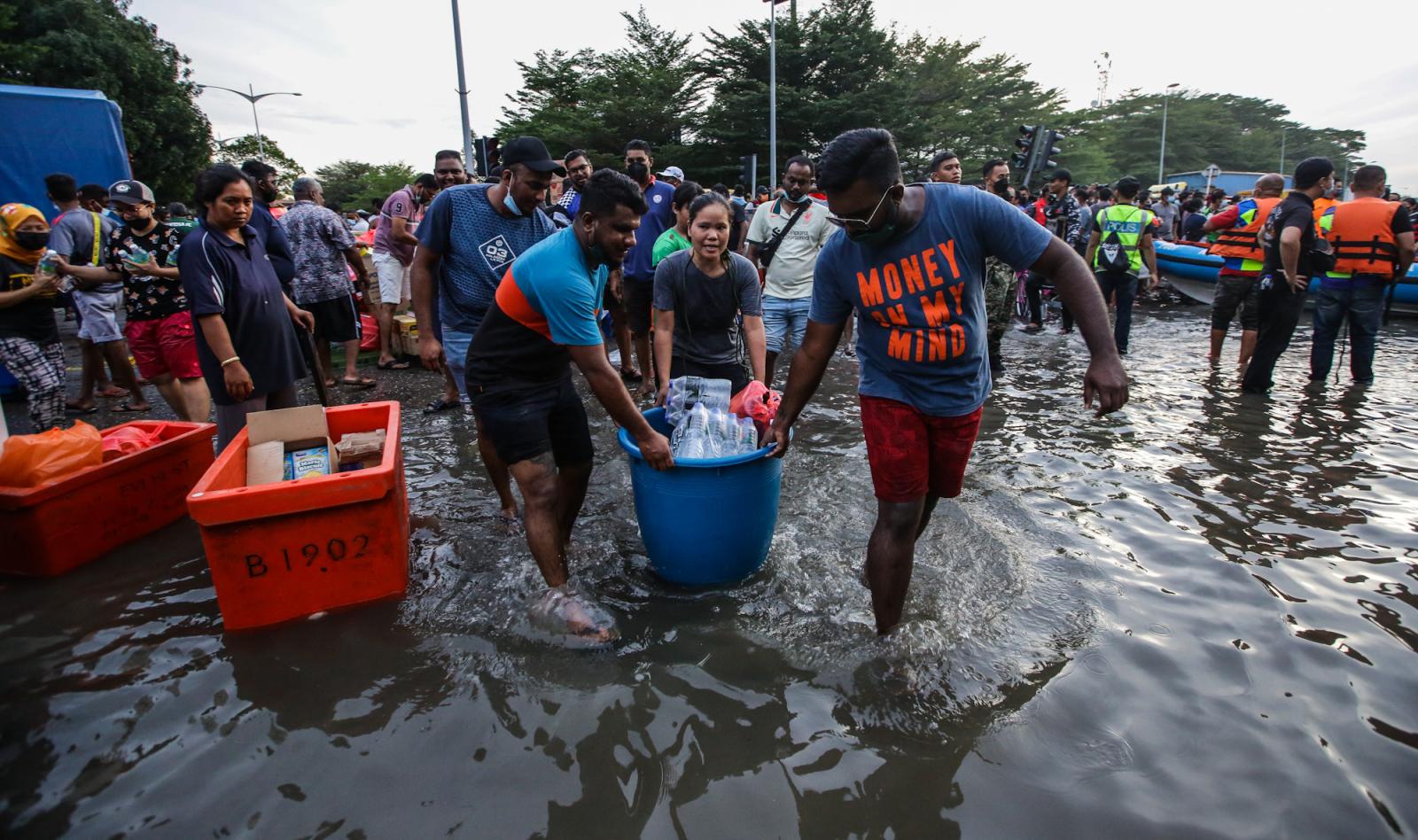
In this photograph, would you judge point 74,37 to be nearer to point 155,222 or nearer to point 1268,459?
point 155,222

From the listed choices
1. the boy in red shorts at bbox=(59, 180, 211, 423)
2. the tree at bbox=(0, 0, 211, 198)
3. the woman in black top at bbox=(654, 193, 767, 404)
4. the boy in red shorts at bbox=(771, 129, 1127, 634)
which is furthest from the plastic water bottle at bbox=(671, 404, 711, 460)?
the tree at bbox=(0, 0, 211, 198)

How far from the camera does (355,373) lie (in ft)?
23.1

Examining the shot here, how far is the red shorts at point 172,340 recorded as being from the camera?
4684 mm

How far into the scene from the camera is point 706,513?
299 cm

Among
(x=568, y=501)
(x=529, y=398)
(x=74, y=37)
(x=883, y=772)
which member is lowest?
(x=883, y=772)

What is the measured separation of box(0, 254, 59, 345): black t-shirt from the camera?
420cm

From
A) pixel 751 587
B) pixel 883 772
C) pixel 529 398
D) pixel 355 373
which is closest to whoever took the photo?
pixel 883 772

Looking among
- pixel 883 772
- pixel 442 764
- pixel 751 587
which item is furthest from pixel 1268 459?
pixel 442 764

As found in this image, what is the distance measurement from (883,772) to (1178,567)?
6.83 ft

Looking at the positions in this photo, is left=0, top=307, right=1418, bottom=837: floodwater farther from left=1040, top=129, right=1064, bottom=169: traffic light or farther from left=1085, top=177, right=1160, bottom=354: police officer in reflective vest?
left=1040, top=129, right=1064, bottom=169: traffic light

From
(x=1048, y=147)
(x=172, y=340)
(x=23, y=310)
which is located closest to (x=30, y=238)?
(x=23, y=310)

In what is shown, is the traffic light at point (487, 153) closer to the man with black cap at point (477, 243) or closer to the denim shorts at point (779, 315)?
the denim shorts at point (779, 315)

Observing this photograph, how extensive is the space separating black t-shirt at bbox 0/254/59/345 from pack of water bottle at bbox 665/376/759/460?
376 centimetres

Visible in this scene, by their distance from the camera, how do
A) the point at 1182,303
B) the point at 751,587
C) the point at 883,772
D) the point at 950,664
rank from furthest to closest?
the point at 1182,303 → the point at 751,587 → the point at 950,664 → the point at 883,772
